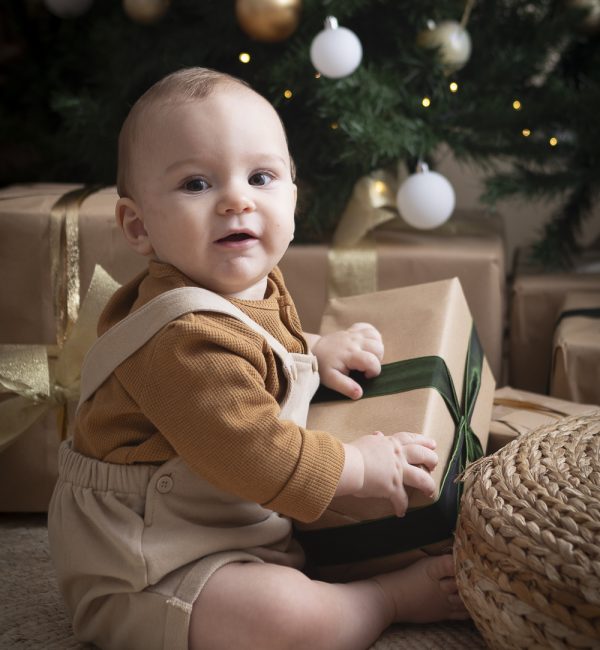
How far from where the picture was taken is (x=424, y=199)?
1.28 meters

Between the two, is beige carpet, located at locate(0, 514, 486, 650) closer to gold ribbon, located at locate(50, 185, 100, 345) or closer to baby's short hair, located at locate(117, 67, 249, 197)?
gold ribbon, located at locate(50, 185, 100, 345)

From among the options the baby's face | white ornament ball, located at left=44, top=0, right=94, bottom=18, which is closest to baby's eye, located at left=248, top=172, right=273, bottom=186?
the baby's face

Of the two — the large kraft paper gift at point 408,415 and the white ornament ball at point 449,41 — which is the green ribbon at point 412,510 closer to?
the large kraft paper gift at point 408,415

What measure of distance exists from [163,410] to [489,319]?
661 mm

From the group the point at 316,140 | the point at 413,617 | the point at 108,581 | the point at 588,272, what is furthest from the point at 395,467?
the point at 588,272

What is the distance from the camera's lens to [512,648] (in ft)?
2.42

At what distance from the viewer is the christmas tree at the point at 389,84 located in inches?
49.8

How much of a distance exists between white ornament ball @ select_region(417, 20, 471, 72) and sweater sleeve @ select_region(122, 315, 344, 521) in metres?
0.69

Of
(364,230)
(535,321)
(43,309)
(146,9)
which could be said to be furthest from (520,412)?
(146,9)

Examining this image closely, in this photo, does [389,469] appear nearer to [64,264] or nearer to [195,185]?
[195,185]

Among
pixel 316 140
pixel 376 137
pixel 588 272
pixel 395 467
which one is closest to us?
pixel 395 467

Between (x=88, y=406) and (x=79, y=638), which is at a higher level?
(x=88, y=406)

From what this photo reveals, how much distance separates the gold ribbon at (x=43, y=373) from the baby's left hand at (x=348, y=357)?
34 centimetres

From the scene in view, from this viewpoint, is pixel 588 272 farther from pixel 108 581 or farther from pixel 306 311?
pixel 108 581
